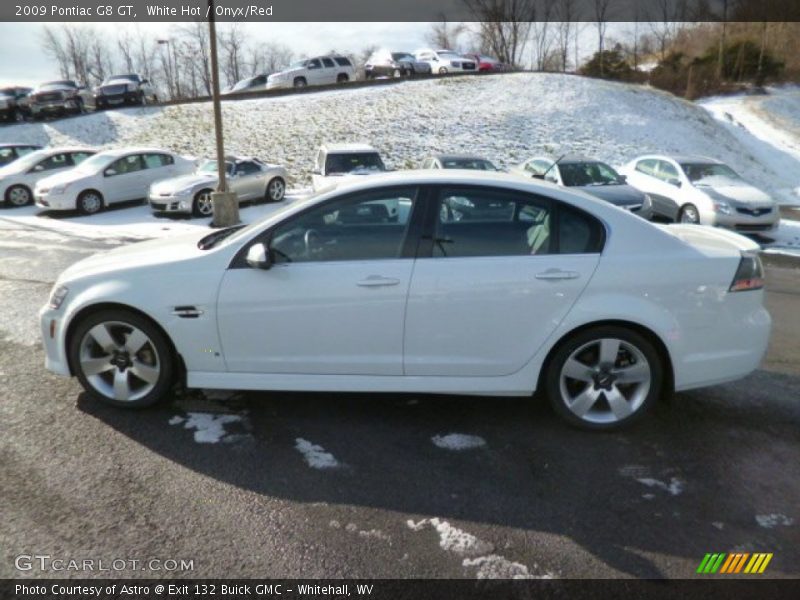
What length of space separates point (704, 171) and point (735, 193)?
56.0 inches

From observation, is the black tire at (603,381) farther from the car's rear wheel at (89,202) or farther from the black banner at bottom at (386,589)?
the car's rear wheel at (89,202)

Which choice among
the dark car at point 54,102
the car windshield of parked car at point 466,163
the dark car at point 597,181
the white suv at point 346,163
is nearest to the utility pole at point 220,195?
the white suv at point 346,163

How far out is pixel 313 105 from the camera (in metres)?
28.7

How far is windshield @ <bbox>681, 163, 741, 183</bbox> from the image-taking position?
13.5 metres

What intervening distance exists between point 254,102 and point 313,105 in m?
3.07

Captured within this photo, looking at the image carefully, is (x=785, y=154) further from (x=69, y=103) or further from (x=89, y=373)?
(x=69, y=103)

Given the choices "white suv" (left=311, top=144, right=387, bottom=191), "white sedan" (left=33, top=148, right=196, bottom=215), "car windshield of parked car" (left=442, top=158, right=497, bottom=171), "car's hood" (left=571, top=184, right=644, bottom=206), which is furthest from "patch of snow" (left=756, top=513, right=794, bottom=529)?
"white sedan" (left=33, top=148, right=196, bottom=215)

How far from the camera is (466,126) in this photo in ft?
87.3

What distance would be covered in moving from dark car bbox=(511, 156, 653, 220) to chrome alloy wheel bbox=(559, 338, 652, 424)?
30.1 feet

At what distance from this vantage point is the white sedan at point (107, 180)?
14.5 m

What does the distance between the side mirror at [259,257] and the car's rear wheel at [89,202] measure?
13.2 metres

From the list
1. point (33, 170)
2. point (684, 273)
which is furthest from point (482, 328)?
point (33, 170)

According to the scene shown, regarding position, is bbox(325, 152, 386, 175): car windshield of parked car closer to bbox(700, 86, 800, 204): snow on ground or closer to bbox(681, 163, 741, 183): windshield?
bbox(681, 163, 741, 183): windshield

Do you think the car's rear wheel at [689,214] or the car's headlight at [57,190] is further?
the car's headlight at [57,190]
